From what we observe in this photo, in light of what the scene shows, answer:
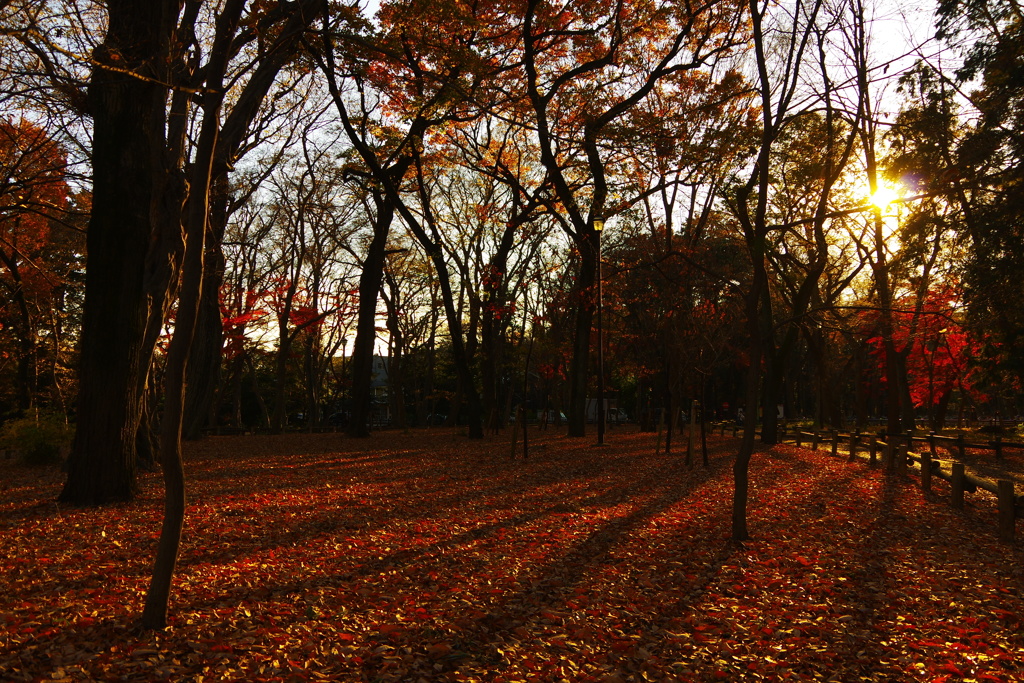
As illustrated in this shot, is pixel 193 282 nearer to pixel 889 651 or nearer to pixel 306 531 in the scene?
pixel 306 531

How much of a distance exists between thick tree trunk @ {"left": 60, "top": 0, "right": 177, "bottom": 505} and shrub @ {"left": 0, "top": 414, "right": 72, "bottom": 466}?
5953 millimetres

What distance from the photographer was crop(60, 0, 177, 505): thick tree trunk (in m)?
8.91

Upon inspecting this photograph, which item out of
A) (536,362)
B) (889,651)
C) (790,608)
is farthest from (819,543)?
(536,362)

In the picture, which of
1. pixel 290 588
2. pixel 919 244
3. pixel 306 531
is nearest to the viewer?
pixel 290 588

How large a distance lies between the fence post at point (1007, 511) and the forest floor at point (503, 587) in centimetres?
19

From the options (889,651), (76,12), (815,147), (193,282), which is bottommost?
(889,651)

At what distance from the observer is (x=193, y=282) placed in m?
4.45

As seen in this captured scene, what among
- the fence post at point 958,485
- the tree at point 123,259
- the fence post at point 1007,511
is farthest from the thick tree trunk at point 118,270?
the fence post at point 958,485

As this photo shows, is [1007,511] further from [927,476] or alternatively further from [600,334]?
[600,334]

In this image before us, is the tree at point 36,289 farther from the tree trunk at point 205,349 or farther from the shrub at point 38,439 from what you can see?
the tree trunk at point 205,349

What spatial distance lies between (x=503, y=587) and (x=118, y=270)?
6158mm

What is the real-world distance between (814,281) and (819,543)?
1514cm

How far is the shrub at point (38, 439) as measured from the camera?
13914 mm

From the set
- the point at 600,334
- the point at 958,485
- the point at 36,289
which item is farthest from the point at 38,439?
the point at 958,485
